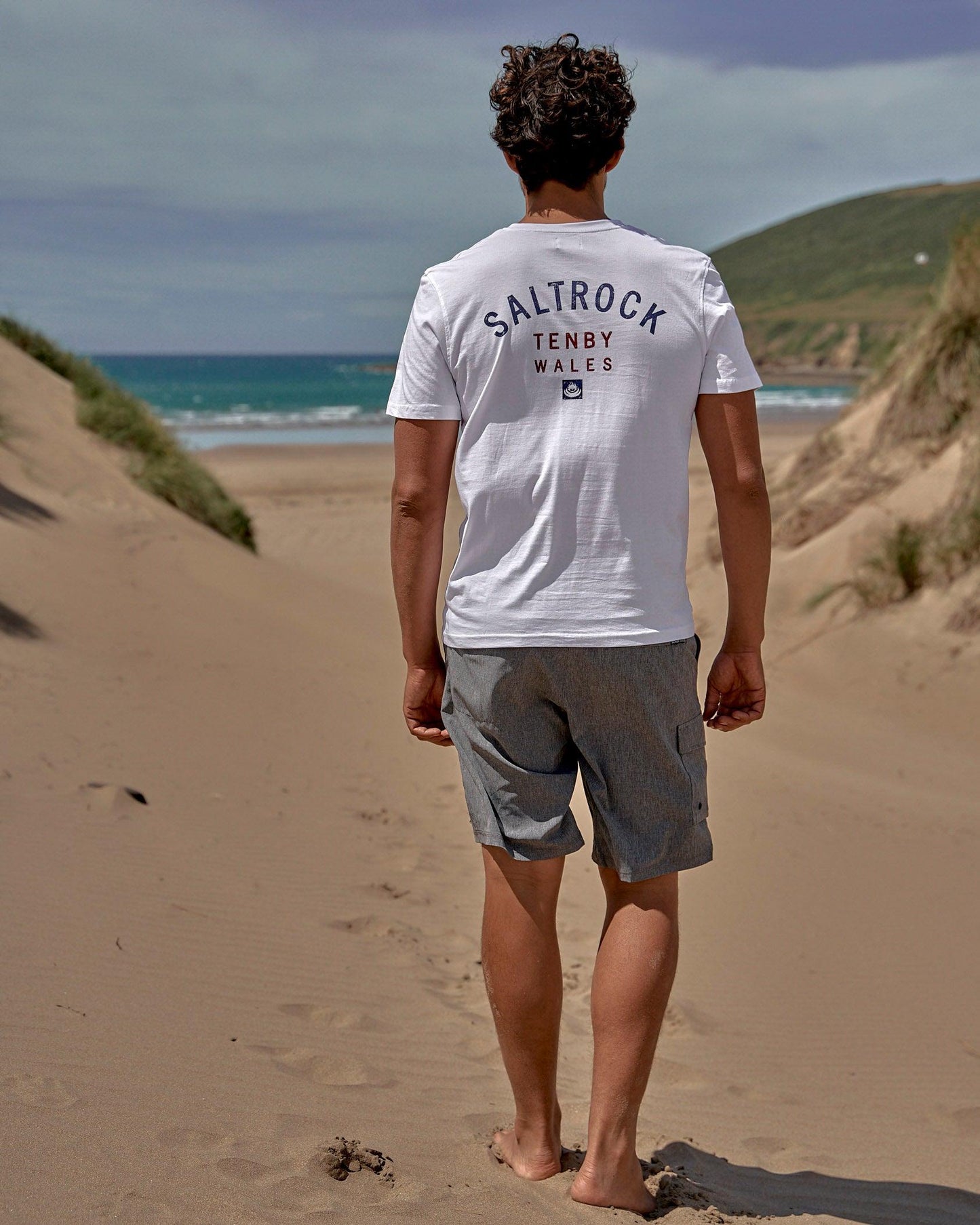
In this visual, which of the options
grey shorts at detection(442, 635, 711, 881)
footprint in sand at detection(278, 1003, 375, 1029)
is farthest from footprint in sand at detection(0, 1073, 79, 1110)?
grey shorts at detection(442, 635, 711, 881)

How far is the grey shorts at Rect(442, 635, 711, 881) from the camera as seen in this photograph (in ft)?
6.89

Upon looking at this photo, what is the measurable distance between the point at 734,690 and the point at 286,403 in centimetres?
5400

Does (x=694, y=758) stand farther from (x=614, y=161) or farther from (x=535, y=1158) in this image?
(x=614, y=161)

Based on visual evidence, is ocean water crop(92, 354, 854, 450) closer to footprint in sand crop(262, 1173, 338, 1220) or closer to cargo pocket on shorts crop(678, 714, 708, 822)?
cargo pocket on shorts crop(678, 714, 708, 822)

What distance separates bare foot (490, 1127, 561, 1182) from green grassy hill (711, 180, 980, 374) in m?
67.9

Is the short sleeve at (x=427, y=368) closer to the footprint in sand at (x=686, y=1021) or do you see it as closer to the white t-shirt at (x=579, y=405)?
the white t-shirt at (x=579, y=405)

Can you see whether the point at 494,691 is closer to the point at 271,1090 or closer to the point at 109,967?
the point at 271,1090

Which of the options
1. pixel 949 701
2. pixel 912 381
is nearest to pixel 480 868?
pixel 949 701

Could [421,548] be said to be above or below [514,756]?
above

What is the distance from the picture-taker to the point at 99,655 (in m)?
5.89

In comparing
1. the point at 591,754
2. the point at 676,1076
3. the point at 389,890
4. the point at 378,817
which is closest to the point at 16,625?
the point at 378,817

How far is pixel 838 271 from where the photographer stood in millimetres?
109625

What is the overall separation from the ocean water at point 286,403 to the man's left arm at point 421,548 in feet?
32.9

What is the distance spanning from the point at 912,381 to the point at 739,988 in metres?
6.84
